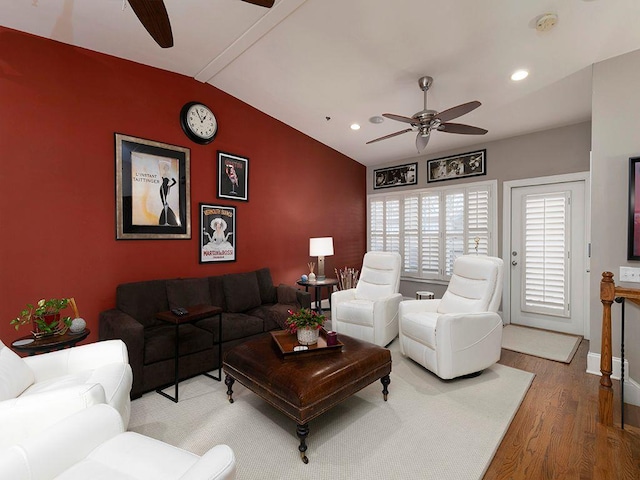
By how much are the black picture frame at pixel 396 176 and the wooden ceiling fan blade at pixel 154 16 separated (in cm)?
464

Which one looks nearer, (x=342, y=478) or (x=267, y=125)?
(x=342, y=478)

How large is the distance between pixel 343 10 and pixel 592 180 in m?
2.81

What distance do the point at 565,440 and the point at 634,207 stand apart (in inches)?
81.9

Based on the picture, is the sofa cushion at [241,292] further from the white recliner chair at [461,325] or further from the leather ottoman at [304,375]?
the white recliner chair at [461,325]

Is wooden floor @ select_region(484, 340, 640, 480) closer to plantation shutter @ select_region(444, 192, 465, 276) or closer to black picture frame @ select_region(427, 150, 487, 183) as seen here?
plantation shutter @ select_region(444, 192, 465, 276)

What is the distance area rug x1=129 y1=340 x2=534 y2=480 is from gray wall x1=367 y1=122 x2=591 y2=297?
2.91 metres

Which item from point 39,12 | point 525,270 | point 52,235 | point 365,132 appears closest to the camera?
point 39,12

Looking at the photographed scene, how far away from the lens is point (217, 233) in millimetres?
4117

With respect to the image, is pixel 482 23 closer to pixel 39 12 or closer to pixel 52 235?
pixel 39 12

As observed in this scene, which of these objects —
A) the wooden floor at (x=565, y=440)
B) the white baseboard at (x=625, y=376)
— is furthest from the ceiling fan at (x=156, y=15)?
the white baseboard at (x=625, y=376)

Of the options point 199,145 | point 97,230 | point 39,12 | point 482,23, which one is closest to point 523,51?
point 482,23

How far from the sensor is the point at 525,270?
4578 mm

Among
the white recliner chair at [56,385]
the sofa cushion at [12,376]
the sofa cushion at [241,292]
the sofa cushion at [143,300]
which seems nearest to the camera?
the white recliner chair at [56,385]

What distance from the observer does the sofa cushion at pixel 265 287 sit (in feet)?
14.0
